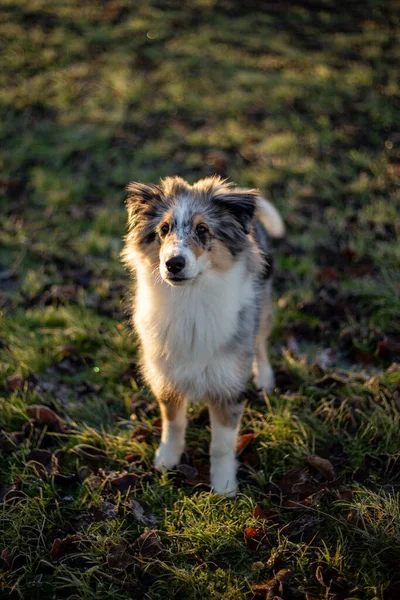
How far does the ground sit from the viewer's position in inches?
91.3

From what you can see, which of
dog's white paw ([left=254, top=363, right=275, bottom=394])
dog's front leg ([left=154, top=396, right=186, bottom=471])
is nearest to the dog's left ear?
dog's front leg ([left=154, top=396, right=186, bottom=471])

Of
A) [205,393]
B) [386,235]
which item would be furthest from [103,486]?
[386,235]

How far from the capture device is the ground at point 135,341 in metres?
2.32

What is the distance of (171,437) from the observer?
2.85 meters

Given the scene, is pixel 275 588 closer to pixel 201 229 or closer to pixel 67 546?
pixel 67 546

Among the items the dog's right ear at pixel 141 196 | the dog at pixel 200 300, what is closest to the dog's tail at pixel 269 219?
the dog at pixel 200 300

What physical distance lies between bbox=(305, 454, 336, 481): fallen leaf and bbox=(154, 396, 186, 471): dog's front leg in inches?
27.3

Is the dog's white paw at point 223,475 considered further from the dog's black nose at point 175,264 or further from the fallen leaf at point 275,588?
the dog's black nose at point 175,264

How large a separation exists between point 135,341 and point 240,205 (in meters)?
1.55

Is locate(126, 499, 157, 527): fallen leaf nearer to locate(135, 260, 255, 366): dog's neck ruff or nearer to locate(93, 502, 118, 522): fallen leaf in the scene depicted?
locate(93, 502, 118, 522): fallen leaf

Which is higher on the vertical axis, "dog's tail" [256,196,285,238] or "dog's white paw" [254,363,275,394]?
"dog's tail" [256,196,285,238]

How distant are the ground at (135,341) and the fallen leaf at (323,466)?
17mm

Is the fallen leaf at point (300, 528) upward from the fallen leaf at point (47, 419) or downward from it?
upward

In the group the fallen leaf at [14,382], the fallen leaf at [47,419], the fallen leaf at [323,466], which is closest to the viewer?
the fallen leaf at [323,466]
